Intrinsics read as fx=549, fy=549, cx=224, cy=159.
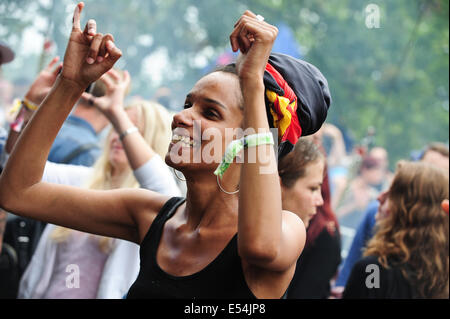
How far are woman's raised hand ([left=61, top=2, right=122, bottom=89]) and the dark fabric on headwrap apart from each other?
508 mm

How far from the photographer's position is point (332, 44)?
10.5 m

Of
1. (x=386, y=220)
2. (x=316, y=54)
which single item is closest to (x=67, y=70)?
(x=386, y=220)

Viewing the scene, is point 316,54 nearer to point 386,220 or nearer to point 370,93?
point 370,93

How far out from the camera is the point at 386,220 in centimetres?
323

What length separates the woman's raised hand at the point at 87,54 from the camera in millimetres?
1722

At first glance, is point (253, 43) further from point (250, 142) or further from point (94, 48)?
point (94, 48)

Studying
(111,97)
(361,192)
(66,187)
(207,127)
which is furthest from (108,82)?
(361,192)

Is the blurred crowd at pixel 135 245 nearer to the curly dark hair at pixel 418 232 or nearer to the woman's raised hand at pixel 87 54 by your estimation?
the curly dark hair at pixel 418 232

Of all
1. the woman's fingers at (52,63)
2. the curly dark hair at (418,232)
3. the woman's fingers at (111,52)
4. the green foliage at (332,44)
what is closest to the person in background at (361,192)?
the green foliage at (332,44)

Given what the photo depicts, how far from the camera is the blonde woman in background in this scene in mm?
2643

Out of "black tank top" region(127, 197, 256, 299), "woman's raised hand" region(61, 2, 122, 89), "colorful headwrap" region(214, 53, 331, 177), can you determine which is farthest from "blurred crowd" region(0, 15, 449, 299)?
"colorful headwrap" region(214, 53, 331, 177)

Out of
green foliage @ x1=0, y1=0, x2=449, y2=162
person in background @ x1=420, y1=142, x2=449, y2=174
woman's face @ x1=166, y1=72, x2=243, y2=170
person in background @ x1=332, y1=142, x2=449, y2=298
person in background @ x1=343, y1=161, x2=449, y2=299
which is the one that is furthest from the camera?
green foliage @ x1=0, y1=0, x2=449, y2=162

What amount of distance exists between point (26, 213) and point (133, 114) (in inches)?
60.3

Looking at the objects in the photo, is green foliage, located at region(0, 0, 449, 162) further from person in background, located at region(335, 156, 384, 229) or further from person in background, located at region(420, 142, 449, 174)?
person in background, located at region(335, 156, 384, 229)
